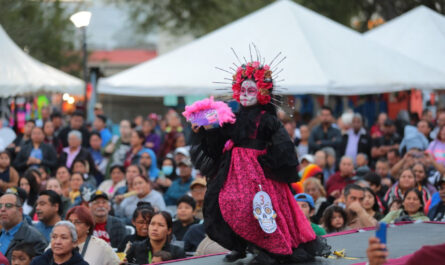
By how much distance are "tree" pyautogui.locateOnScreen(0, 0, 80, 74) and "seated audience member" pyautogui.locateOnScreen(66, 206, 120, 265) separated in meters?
14.3

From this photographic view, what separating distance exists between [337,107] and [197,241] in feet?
30.1

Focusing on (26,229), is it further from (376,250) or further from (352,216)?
(376,250)

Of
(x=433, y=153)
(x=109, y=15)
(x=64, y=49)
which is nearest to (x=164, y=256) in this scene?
(x=433, y=153)

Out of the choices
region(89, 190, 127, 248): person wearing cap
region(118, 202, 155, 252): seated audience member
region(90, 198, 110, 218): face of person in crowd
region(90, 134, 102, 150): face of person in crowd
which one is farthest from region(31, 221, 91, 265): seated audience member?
region(90, 134, 102, 150): face of person in crowd

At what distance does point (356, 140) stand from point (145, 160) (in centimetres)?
314

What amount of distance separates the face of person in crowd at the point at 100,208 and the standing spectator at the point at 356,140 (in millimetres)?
4747

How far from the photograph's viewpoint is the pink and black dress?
554 cm

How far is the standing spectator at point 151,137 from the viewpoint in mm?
12881

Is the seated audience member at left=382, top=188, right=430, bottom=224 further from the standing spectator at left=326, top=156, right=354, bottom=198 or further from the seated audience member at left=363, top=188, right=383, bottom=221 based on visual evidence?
the standing spectator at left=326, top=156, right=354, bottom=198

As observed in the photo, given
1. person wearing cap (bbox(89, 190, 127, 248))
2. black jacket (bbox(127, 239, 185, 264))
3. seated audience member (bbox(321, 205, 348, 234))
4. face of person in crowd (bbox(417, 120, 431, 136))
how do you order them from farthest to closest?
face of person in crowd (bbox(417, 120, 431, 136)) < seated audience member (bbox(321, 205, 348, 234)) < person wearing cap (bbox(89, 190, 127, 248)) < black jacket (bbox(127, 239, 185, 264))

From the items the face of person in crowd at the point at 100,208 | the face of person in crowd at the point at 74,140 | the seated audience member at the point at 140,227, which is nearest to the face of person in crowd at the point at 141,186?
the face of person in crowd at the point at 100,208

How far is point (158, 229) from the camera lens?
6.80 m

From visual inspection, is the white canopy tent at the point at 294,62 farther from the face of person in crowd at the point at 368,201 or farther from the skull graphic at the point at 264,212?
the skull graphic at the point at 264,212

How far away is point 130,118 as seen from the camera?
2902 cm
